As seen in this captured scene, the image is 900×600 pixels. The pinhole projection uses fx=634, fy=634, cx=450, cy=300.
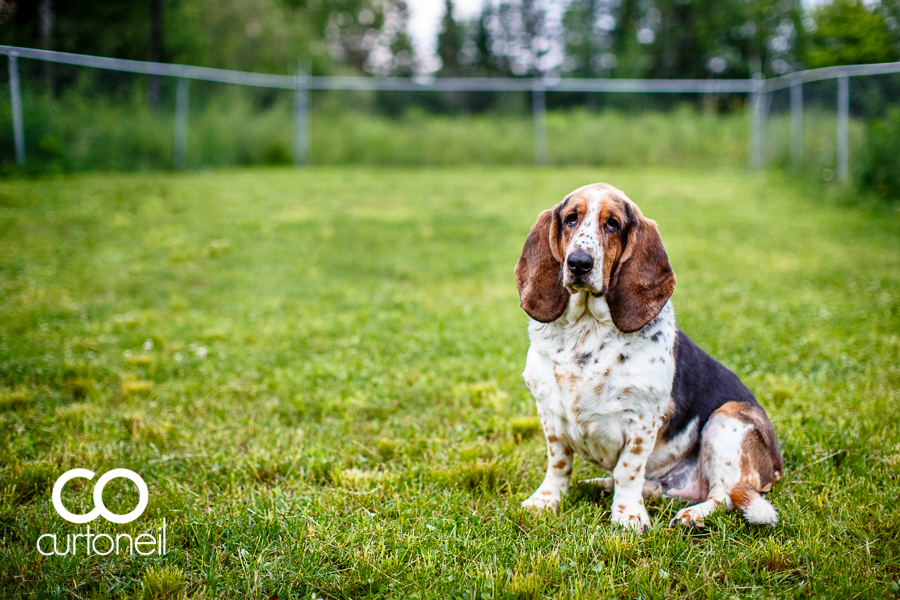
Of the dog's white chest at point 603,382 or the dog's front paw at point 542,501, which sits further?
the dog's front paw at point 542,501

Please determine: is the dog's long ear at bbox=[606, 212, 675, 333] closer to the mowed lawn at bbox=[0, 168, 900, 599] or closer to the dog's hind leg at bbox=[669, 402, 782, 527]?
the dog's hind leg at bbox=[669, 402, 782, 527]

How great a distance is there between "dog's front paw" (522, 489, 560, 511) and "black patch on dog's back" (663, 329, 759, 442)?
608mm

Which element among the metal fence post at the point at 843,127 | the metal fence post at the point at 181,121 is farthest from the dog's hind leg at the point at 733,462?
the metal fence post at the point at 181,121

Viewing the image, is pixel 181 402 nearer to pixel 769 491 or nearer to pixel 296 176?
pixel 769 491

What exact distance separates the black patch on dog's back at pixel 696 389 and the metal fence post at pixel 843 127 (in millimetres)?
11400

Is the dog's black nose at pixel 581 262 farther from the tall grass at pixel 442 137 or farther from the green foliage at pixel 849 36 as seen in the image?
the green foliage at pixel 849 36

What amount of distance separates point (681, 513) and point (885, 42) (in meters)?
17.5

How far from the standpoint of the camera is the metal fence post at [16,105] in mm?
11414

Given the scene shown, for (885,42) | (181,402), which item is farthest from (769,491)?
(885,42)

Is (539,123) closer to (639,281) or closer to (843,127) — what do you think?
(843,127)

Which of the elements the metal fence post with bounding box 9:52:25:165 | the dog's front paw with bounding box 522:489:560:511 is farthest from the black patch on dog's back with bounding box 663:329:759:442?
the metal fence post with bounding box 9:52:25:165

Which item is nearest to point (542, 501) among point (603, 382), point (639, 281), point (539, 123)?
point (603, 382)

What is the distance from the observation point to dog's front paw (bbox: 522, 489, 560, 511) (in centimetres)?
306

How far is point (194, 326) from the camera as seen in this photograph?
19.5 feet
